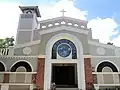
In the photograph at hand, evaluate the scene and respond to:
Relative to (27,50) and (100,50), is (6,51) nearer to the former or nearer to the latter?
(27,50)

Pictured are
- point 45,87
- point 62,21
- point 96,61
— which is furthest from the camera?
point 62,21

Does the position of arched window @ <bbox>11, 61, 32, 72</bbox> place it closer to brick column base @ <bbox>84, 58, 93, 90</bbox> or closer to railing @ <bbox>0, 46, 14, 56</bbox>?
railing @ <bbox>0, 46, 14, 56</bbox>

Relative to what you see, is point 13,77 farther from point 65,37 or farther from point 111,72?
point 111,72

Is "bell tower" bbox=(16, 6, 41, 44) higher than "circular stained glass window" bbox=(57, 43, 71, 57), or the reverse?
"bell tower" bbox=(16, 6, 41, 44)

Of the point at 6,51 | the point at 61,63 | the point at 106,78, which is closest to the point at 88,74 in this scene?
the point at 106,78

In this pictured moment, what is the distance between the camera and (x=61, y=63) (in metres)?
13.3

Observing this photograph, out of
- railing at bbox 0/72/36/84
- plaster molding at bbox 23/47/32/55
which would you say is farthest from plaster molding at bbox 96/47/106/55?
plaster molding at bbox 23/47/32/55

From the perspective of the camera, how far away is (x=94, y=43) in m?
13.7

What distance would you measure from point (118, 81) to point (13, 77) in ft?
25.6

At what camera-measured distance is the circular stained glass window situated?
44.0 ft

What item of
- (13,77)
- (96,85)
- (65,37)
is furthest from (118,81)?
(13,77)

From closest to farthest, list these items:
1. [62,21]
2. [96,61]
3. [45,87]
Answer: [45,87] < [96,61] < [62,21]

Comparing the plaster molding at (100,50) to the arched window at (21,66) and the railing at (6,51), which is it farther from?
the railing at (6,51)

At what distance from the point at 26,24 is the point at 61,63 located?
8.81 metres
